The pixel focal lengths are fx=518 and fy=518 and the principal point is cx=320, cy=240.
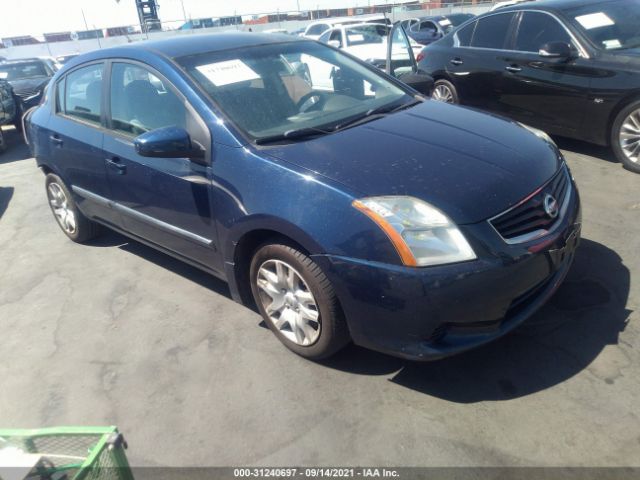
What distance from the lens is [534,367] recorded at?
8.70 feet

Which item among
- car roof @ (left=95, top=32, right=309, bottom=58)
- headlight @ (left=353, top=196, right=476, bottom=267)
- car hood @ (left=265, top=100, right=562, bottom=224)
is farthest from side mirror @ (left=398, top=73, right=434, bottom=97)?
headlight @ (left=353, top=196, right=476, bottom=267)

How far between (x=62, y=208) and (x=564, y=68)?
5.10 metres

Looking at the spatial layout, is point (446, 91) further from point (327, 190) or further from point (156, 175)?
point (327, 190)

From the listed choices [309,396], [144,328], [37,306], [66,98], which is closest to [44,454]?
[309,396]

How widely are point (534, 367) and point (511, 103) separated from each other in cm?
405

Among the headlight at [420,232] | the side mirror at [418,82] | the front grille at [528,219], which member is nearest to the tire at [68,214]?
the side mirror at [418,82]

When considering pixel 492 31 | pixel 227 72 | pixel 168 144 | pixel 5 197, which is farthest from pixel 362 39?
pixel 168 144

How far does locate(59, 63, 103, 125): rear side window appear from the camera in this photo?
12.6 ft

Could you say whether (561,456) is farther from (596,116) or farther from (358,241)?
(596,116)

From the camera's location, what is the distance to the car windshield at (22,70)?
39.1ft

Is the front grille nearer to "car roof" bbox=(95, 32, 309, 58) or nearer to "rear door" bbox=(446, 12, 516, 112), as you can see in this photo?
"car roof" bbox=(95, 32, 309, 58)

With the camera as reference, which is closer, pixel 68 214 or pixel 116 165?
pixel 116 165

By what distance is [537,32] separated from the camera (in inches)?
222

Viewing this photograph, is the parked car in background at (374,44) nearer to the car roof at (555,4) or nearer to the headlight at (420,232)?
the car roof at (555,4)
